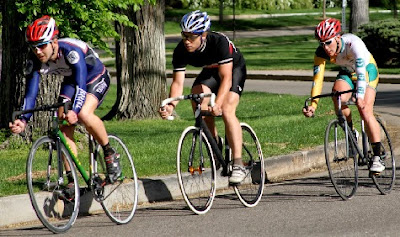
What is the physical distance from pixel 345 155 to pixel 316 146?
2.55 m

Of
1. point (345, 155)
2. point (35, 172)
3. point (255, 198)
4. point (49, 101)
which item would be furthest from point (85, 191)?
point (49, 101)

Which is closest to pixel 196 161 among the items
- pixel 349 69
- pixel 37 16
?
pixel 349 69

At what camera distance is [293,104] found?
1738 cm

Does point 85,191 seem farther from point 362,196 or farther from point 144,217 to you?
point 362,196

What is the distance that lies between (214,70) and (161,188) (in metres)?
1.32

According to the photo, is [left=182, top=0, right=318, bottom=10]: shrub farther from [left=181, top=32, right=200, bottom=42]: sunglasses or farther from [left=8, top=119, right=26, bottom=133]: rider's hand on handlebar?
[left=8, top=119, right=26, bottom=133]: rider's hand on handlebar

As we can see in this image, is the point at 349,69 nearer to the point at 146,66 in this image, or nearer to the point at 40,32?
the point at 40,32

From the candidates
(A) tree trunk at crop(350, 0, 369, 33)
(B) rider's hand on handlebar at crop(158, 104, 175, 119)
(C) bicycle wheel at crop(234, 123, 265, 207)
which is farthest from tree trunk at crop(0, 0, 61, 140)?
(A) tree trunk at crop(350, 0, 369, 33)

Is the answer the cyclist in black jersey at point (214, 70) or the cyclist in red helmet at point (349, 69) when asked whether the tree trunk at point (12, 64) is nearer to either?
the cyclist in black jersey at point (214, 70)

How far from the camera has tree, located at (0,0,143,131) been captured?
1109 cm

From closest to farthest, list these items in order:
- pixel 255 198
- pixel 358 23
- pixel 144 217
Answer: pixel 144 217 → pixel 255 198 → pixel 358 23

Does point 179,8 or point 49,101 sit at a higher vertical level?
point 49,101

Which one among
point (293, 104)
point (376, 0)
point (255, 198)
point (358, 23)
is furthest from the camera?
point (376, 0)

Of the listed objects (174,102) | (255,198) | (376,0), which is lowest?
(376,0)
